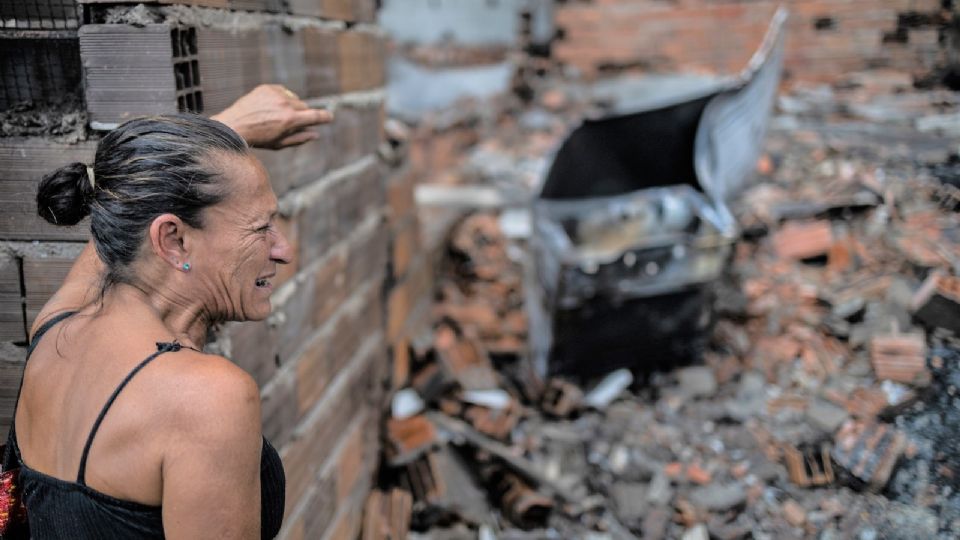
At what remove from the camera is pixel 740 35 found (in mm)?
7965

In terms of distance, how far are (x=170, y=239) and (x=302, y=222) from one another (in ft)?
3.78

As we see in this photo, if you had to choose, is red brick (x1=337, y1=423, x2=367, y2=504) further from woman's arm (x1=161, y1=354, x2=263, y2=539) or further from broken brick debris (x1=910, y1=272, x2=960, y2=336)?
broken brick debris (x1=910, y1=272, x2=960, y2=336)

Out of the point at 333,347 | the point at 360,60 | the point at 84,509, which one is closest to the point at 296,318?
the point at 333,347

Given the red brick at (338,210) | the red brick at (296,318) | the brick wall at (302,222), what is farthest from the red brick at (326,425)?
the red brick at (338,210)

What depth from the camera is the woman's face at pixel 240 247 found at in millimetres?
1367

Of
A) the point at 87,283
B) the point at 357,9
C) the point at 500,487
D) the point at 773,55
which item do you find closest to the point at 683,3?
the point at 773,55

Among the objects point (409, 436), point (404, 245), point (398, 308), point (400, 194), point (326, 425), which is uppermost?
point (400, 194)

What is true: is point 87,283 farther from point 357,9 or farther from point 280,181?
point 357,9

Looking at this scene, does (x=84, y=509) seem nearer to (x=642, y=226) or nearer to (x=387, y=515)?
(x=387, y=515)

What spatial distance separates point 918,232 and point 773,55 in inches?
107

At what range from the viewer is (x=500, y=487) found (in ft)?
11.5

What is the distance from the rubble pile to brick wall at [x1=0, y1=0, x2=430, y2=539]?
0.49 metres

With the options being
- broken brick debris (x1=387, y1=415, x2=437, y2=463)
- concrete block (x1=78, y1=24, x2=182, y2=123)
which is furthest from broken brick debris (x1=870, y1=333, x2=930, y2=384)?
concrete block (x1=78, y1=24, x2=182, y2=123)

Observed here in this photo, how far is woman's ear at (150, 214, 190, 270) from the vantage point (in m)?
1.29
